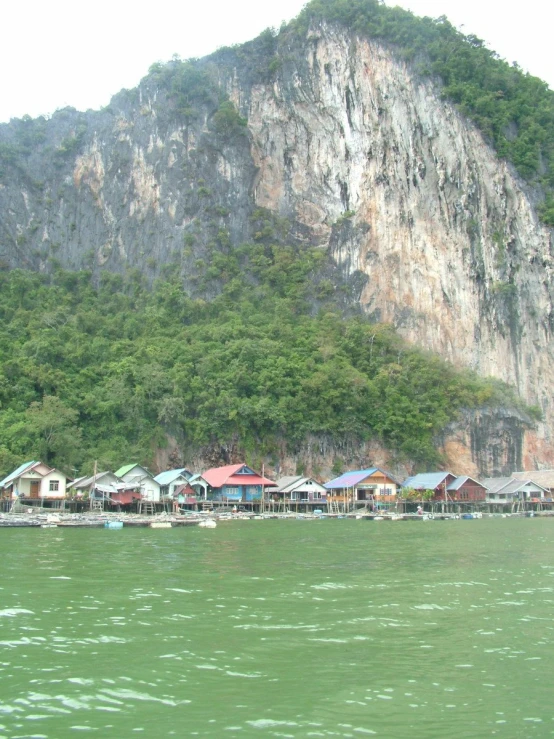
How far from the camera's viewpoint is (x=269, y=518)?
57.5 meters

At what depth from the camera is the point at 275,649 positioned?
39.4 feet

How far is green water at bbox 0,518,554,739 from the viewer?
8977 mm

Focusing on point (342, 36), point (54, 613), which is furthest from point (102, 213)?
point (54, 613)

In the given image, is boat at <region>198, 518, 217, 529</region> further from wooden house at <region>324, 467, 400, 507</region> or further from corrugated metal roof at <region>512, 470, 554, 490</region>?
corrugated metal roof at <region>512, 470, 554, 490</region>

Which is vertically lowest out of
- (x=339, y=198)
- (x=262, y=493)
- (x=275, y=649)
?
(x=275, y=649)

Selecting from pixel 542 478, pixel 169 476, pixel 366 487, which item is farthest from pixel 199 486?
pixel 542 478

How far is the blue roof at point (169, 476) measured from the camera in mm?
59219

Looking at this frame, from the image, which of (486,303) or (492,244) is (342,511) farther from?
(492,244)

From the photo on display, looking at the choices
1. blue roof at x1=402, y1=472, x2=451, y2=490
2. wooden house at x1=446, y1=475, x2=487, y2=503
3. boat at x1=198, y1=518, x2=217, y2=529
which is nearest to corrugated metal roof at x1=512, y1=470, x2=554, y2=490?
wooden house at x1=446, y1=475, x2=487, y2=503

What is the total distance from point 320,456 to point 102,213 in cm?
4545

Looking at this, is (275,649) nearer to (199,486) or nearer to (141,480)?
(141,480)

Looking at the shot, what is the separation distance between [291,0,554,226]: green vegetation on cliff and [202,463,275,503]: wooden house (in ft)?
153

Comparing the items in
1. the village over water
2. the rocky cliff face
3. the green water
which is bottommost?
the green water

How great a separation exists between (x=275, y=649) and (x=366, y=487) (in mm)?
54133
